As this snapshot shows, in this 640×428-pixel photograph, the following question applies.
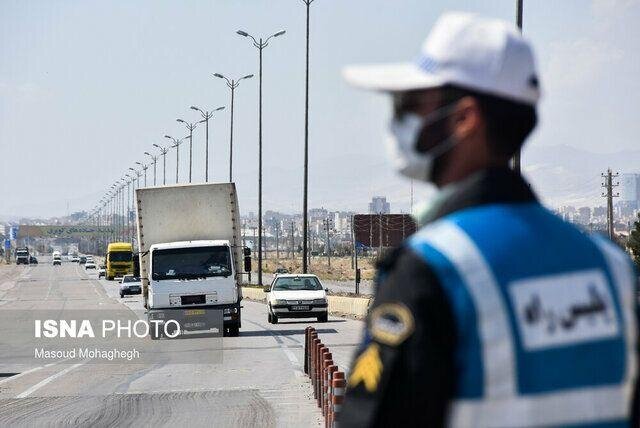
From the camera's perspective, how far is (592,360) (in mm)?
2625

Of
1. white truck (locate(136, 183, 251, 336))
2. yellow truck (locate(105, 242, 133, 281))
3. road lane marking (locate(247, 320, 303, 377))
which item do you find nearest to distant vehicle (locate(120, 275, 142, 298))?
yellow truck (locate(105, 242, 133, 281))

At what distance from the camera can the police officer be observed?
99.7 inches

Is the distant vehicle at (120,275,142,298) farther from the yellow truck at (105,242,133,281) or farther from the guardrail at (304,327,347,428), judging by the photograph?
the guardrail at (304,327,347,428)

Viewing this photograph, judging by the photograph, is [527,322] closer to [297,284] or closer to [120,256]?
[297,284]

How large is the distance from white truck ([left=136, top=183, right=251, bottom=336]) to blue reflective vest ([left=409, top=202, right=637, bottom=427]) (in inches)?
1152

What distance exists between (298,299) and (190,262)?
1086 cm

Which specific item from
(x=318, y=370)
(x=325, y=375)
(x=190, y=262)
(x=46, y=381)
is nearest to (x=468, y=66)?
(x=325, y=375)

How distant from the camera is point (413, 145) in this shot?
284 centimetres

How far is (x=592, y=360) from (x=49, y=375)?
75.6ft

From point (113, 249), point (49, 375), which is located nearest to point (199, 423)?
point (49, 375)

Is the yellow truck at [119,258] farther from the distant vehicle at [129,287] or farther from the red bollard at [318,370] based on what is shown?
the red bollard at [318,370]

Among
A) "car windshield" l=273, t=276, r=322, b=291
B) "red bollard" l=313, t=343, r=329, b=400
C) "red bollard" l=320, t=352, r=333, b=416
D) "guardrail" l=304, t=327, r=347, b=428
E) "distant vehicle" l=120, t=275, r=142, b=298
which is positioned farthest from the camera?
"distant vehicle" l=120, t=275, r=142, b=298

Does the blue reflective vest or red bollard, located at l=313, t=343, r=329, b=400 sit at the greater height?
the blue reflective vest

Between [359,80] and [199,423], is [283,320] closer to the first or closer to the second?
[199,423]
